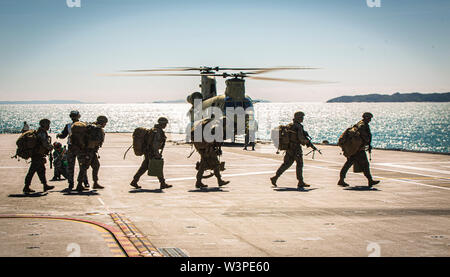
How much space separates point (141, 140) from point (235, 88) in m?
16.7

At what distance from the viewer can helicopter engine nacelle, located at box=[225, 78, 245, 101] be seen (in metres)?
28.4

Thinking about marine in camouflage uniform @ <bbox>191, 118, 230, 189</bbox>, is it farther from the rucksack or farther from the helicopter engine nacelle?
the helicopter engine nacelle

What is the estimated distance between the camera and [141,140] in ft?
40.4

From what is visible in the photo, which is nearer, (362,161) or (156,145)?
(156,145)

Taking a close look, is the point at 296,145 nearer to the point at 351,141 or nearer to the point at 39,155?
the point at 351,141

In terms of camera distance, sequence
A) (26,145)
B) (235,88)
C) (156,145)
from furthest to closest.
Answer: (235,88) → (156,145) → (26,145)

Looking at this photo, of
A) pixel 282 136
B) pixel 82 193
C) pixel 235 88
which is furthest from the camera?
pixel 235 88

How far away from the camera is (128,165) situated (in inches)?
736

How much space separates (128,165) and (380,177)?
9905mm

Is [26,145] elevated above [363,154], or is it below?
above

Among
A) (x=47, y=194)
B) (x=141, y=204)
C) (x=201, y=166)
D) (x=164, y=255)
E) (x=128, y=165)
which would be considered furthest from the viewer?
(x=128, y=165)

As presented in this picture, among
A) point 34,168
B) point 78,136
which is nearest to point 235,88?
point 78,136
